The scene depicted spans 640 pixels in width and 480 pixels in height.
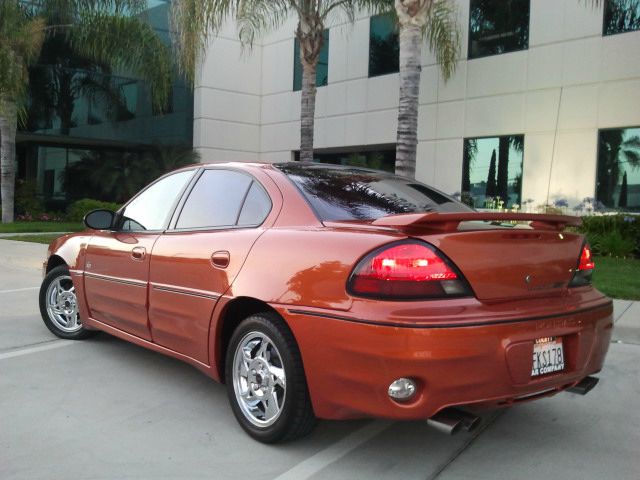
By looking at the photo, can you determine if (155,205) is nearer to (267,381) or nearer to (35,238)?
(267,381)

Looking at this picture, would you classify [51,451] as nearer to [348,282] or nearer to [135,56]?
[348,282]

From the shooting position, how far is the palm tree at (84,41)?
1608 centimetres

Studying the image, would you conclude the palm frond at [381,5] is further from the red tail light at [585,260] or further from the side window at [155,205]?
the red tail light at [585,260]

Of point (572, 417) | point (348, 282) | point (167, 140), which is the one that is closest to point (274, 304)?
point (348, 282)

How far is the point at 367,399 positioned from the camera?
2824 mm

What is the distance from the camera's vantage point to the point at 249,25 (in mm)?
14359

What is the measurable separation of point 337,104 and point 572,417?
16712mm

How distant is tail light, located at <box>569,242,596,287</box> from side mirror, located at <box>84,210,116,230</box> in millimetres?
3399

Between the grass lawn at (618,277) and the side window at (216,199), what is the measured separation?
5411 mm

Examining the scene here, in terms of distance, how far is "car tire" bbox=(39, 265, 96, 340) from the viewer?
5438 millimetres

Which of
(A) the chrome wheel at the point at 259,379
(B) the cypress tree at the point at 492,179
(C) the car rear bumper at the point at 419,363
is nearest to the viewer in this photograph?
Result: (C) the car rear bumper at the point at 419,363

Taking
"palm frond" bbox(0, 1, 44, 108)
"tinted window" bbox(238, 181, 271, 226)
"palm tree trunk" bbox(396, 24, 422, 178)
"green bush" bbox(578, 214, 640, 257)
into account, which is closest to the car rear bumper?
"tinted window" bbox(238, 181, 271, 226)

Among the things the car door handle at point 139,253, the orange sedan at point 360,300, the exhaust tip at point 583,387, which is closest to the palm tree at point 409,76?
the orange sedan at point 360,300

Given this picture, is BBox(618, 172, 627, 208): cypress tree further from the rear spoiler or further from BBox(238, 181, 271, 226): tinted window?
BBox(238, 181, 271, 226): tinted window
